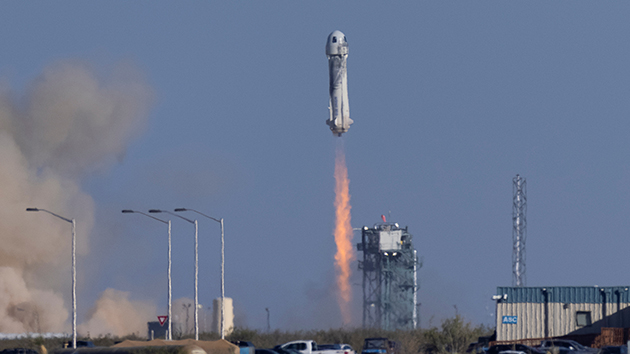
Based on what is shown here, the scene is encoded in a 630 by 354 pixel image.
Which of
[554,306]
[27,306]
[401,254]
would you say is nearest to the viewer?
[554,306]

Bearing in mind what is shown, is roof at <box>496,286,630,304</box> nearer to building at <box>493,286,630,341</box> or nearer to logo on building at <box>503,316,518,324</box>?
building at <box>493,286,630,341</box>

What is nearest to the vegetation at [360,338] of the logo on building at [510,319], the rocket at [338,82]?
the logo on building at [510,319]

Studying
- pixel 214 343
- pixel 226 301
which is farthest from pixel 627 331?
pixel 226 301

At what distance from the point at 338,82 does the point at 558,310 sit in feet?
114

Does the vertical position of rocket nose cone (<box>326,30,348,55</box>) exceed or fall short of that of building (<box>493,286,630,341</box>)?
it exceeds it

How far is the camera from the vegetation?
84000 mm

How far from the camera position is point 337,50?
113m

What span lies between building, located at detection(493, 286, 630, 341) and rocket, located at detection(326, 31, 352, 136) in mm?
28083

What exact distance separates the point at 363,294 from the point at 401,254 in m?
6.45

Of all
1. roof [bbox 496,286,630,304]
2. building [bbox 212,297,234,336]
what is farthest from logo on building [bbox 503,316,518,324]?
building [bbox 212,297,234,336]

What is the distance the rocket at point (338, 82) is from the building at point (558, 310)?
28.1 m

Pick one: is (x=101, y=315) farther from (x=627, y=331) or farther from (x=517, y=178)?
(x=627, y=331)

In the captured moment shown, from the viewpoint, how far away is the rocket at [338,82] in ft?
366

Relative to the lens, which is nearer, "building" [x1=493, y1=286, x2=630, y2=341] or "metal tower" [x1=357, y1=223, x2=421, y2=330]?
"building" [x1=493, y1=286, x2=630, y2=341]
